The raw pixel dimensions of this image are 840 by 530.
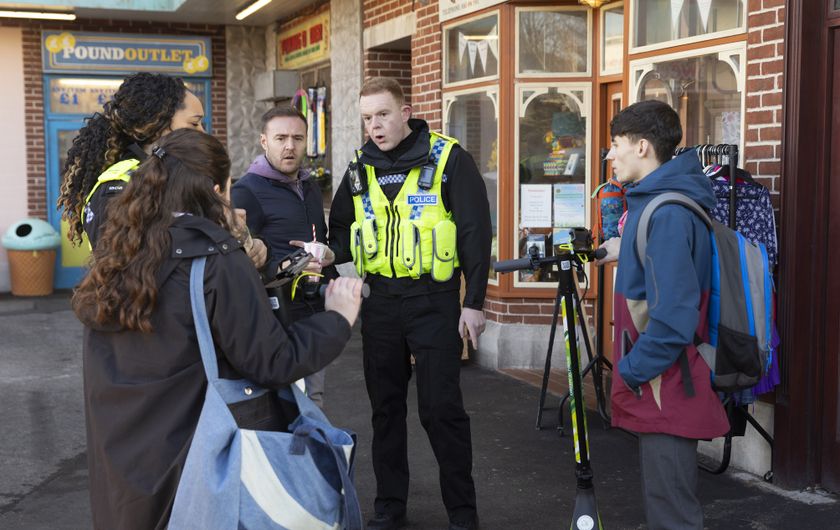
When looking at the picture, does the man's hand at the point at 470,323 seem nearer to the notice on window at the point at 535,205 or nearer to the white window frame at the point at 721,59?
the white window frame at the point at 721,59

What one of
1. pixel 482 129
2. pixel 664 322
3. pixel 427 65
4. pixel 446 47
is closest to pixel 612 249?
pixel 664 322

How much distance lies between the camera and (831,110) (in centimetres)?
496

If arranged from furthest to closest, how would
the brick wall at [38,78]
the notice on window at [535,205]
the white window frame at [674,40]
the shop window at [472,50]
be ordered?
the brick wall at [38,78]
the shop window at [472,50]
the notice on window at [535,205]
the white window frame at [674,40]

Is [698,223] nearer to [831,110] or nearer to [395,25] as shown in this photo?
[831,110]

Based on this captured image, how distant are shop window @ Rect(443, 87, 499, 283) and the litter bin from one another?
288 inches

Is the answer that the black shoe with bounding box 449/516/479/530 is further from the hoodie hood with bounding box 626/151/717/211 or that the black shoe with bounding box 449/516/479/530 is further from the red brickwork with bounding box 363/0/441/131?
the red brickwork with bounding box 363/0/441/131

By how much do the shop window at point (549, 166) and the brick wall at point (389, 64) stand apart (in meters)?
2.87

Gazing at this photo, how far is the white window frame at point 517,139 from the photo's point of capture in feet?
27.2

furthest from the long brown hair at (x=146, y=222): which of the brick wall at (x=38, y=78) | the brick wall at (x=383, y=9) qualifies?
the brick wall at (x=38, y=78)

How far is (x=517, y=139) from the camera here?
335 inches

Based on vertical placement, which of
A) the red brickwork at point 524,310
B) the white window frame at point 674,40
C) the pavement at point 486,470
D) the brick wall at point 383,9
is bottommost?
the pavement at point 486,470

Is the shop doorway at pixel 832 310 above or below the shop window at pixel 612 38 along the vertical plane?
below

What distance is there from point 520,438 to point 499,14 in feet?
12.1

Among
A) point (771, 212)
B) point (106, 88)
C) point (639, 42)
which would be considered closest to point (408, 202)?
point (771, 212)
